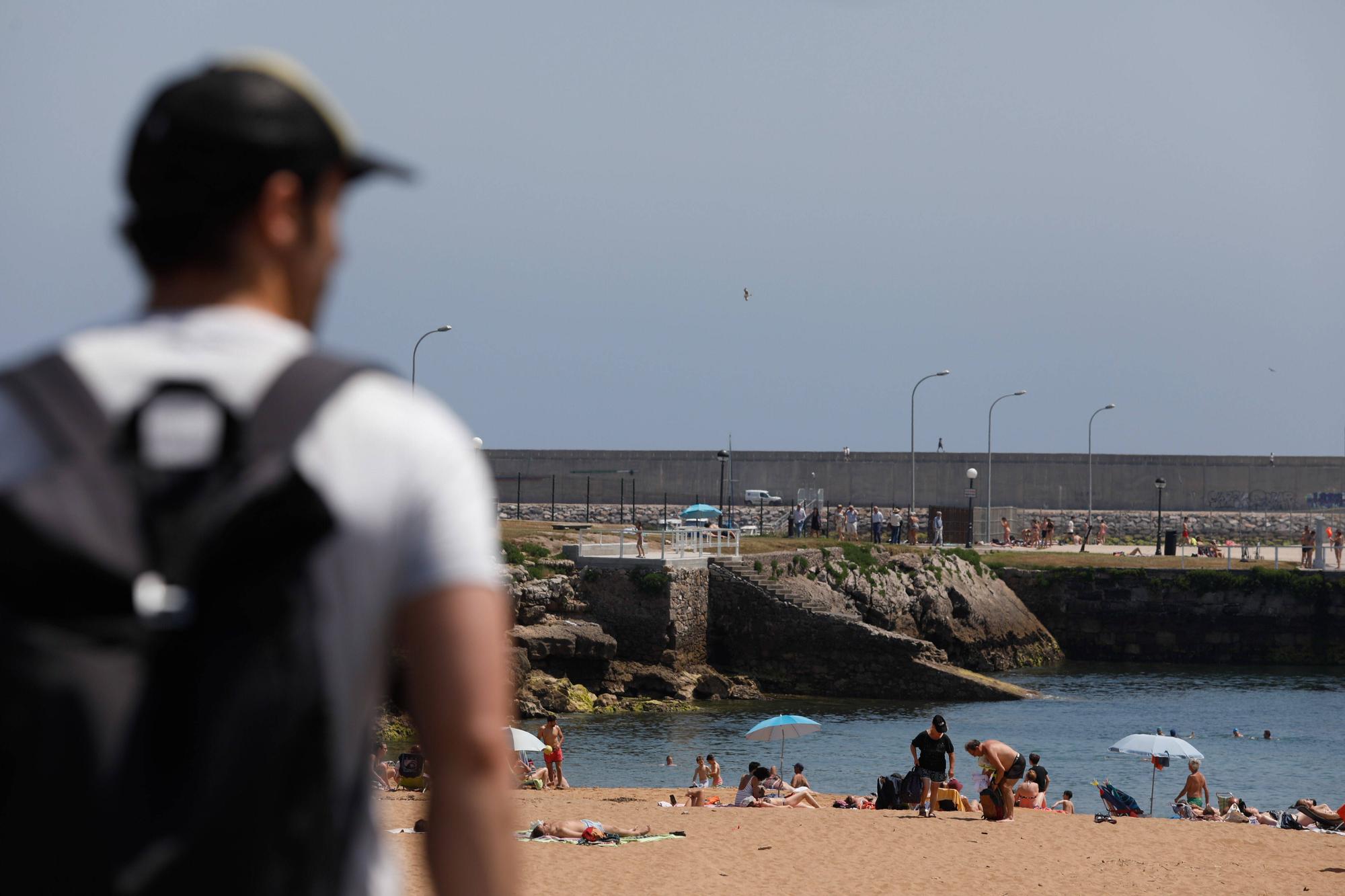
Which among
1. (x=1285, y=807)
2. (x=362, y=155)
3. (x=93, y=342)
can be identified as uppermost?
(x=362, y=155)

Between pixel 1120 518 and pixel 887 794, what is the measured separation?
172 feet

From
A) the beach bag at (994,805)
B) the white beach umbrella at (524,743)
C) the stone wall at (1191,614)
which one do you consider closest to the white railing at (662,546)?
the stone wall at (1191,614)

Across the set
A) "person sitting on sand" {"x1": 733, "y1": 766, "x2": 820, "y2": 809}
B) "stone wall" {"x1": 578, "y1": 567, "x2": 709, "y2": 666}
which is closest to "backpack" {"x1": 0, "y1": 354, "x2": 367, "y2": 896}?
"person sitting on sand" {"x1": 733, "y1": 766, "x2": 820, "y2": 809}

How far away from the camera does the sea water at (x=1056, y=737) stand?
2588 centimetres

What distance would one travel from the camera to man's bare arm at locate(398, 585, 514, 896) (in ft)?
4.56

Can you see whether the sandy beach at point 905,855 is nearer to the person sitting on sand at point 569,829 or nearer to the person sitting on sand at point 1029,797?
the person sitting on sand at point 569,829

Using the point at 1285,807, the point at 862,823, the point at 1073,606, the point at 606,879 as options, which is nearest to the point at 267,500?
the point at 606,879

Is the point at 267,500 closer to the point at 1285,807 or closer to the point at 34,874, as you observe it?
the point at 34,874

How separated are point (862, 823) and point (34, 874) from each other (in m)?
17.3

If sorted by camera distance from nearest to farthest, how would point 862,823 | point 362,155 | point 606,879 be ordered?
1. point 362,155
2. point 606,879
3. point 862,823

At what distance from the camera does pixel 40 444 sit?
1.32 metres

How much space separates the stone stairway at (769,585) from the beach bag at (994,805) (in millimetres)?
20142

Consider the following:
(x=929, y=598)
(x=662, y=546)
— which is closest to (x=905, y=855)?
(x=662, y=546)

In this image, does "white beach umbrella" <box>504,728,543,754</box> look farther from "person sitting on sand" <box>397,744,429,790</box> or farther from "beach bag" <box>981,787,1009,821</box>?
"beach bag" <box>981,787,1009,821</box>
